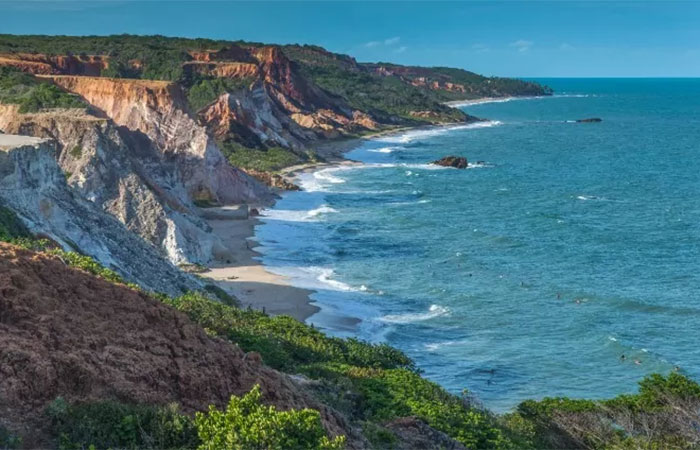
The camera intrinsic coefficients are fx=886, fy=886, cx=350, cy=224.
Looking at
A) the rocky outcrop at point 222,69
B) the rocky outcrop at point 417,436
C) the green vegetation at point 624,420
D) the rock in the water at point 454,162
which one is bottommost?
the green vegetation at point 624,420

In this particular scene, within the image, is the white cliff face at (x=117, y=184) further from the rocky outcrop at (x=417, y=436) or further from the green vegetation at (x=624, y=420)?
the rocky outcrop at (x=417, y=436)

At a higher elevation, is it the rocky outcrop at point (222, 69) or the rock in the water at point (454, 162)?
the rocky outcrop at point (222, 69)

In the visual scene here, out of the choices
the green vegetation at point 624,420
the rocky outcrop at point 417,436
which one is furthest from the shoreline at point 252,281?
the rocky outcrop at point 417,436

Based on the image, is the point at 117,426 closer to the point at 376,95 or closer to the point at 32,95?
the point at 32,95

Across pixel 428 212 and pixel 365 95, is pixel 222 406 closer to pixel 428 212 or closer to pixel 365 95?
pixel 428 212

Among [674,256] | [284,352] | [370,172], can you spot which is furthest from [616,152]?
[284,352]

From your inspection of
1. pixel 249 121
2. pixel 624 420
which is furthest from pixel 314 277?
pixel 249 121
